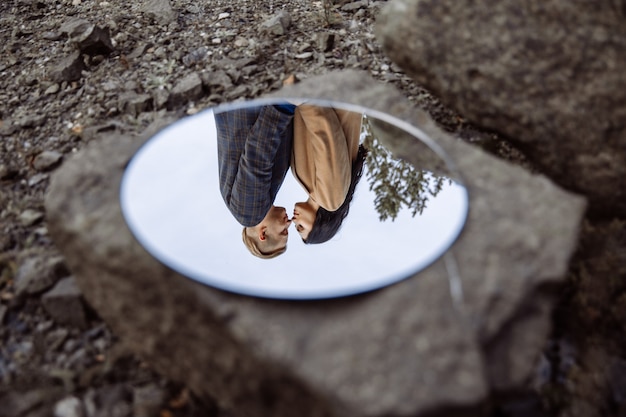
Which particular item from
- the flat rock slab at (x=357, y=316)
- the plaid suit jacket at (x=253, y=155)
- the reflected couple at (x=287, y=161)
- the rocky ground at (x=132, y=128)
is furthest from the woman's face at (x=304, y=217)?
the rocky ground at (x=132, y=128)

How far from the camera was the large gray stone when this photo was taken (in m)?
2.28

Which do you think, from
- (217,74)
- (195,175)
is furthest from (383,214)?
(217,74)

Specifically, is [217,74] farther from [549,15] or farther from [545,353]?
[545,353]

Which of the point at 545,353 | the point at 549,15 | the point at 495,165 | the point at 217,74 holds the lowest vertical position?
the point at 545,353

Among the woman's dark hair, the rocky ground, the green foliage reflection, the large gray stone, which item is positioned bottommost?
the rocky ground

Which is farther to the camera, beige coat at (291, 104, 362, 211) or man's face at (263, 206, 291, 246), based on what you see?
beige coat at (291, 104, 362, 211)

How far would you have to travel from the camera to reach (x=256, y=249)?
2074 mm

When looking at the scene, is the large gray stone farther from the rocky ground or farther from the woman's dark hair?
the woman's dark hair

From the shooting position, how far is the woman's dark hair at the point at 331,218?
7.02ft

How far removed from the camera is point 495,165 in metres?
2.16

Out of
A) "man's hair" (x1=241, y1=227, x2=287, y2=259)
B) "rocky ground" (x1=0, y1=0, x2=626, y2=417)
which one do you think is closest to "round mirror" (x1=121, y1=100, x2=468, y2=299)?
"man's hair" (x1=241, y1=227, x2=287, y2=259)

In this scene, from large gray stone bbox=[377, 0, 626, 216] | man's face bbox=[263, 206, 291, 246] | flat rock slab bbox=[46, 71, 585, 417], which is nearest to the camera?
flat rock slab bbox=[46, 71, 585, 417]

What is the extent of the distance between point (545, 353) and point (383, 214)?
2.48ft

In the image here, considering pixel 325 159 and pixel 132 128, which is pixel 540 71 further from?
pixel 132 128
